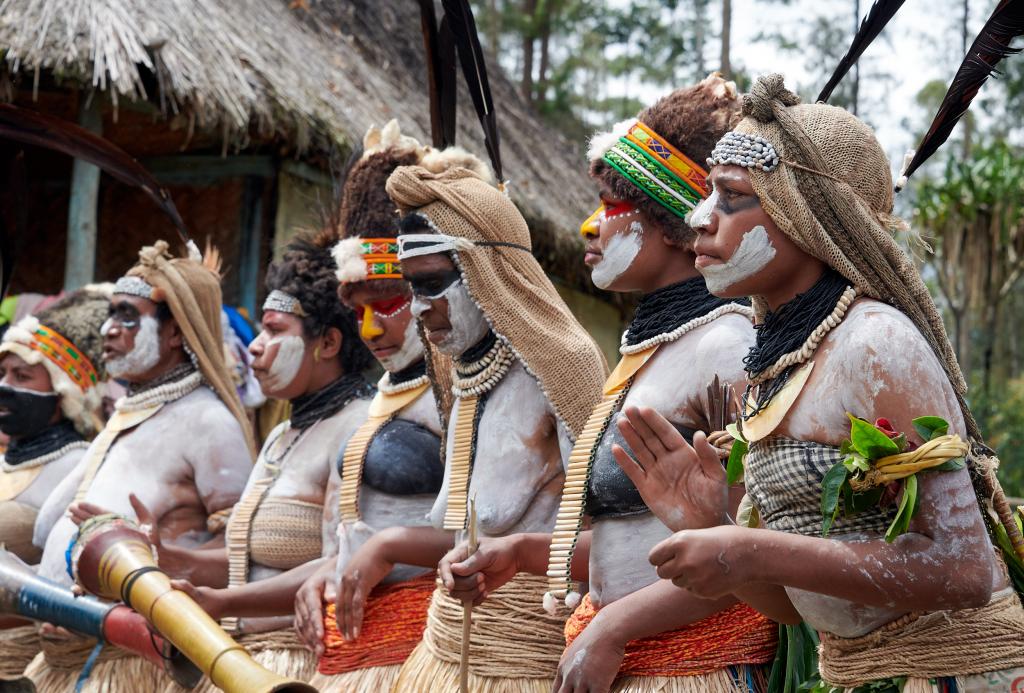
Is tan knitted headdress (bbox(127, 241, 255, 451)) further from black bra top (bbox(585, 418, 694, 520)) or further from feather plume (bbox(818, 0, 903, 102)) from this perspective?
feather plume (bbox(818, 0, 903, 102))

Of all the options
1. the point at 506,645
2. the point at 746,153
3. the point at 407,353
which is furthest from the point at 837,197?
the point at 407,353

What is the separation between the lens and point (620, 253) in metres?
3.37

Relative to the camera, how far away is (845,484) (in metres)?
2.32

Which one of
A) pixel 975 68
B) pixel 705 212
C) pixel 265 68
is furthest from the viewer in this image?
pixel 265 68

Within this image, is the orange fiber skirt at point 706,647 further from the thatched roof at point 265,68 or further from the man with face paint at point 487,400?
the thatched roof at point 265,68

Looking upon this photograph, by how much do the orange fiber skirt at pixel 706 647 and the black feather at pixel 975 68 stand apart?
109 centimetres

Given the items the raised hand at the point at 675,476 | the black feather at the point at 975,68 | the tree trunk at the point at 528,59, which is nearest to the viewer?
the raised hand at the point at 675,476

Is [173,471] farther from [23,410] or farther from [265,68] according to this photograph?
[265,68]

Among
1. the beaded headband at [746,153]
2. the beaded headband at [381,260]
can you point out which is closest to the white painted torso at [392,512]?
the beaded headband at [381,260]

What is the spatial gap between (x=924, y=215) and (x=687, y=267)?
13.1 meters

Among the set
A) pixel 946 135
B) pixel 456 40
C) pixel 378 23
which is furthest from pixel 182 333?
pixel 378 23

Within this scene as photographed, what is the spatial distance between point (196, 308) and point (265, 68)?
325cm

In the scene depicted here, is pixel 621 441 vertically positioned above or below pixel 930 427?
below

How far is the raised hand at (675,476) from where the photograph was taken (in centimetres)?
265
